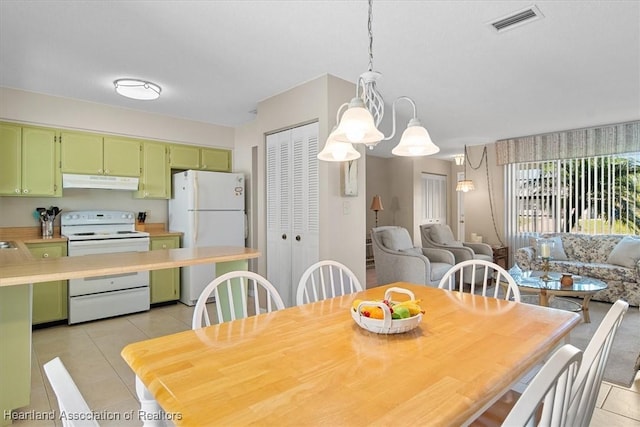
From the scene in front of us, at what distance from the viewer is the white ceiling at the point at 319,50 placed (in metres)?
2.14

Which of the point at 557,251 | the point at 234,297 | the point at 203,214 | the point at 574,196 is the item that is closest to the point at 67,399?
the point at 234,297

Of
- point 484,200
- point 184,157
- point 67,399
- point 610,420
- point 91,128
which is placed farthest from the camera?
point 484,200

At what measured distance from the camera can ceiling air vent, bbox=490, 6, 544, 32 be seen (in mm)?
2152

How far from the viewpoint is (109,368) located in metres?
2.66

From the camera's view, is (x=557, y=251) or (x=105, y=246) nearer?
(x=105, y=246)

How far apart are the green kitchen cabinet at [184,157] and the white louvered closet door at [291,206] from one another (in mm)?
1442

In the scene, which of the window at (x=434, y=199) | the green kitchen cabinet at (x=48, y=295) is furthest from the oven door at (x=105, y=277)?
the window at (x=434, y=199)

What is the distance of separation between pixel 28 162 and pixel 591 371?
4607mm

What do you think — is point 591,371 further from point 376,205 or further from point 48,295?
point 376,205

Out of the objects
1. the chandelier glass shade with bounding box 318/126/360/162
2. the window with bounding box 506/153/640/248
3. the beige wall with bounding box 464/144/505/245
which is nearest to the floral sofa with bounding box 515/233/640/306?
the window with bounding box 506/153/640/248

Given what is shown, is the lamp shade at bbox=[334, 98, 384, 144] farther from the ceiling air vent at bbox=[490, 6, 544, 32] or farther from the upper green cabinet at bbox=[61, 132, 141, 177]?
the upper green cabinet at bbox=[61, 132, 141, 177]

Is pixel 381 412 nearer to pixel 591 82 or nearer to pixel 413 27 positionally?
pixel 413 27

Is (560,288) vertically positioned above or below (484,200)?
below

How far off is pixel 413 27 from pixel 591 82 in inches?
86.7
